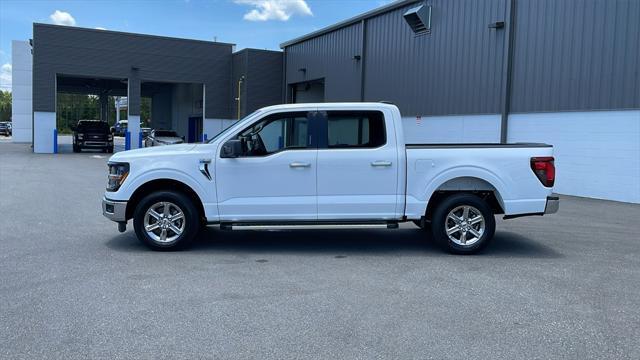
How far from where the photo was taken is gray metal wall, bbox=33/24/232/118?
3203cm

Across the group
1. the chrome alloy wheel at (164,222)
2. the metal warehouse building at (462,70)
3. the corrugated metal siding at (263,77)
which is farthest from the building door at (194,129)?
the chrome alloy wheel at (164,222)

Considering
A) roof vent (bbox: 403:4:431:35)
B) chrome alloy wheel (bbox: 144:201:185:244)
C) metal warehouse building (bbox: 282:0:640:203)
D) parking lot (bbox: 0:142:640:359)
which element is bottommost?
parking lot (bbox: 0:142:640:359)

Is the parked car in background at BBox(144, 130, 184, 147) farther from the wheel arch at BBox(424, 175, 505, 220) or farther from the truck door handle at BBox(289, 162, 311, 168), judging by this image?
the wheel arch at BBox(424, 175, 505, 220)

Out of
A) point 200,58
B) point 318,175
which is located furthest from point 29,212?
point 200,58

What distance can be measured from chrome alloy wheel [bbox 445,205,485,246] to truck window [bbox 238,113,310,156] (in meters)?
2.21

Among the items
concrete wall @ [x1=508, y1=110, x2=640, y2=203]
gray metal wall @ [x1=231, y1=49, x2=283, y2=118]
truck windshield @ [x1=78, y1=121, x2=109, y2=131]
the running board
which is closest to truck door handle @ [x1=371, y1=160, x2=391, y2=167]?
the running board

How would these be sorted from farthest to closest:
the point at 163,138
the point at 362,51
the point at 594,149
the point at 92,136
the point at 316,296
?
the point at 163,138 < the point at 92,136 < the point at 362,51 < the point at 594,149 < the point at 316,296

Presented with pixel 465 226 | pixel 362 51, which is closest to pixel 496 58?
pixel 362 51

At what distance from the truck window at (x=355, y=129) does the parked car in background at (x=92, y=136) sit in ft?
94.4

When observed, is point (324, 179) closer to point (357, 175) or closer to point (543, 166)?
point (357, 175)

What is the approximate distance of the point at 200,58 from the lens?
36.6 meters

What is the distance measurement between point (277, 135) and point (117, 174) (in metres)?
2.21

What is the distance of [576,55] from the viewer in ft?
50.1

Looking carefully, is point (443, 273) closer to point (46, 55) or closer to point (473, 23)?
point (473, 23)
